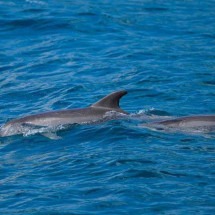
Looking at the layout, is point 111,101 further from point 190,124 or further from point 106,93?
point 106,93

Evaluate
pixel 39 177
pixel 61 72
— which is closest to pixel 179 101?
pixel 61 72

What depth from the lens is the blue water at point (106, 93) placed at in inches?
527

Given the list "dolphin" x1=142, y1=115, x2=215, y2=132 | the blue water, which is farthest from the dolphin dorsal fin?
"dolphin" x1=142, y1=115, x2=215, y2=132

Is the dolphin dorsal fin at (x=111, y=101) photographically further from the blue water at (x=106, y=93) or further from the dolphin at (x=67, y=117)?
the blue water at (x=106, y=93)

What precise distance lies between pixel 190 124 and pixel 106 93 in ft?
16.0

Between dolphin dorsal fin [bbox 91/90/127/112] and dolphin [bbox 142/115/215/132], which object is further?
dolphin dorsal fin [bbox 91/90/127/112]

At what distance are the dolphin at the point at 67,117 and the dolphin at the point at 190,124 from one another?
99 cm

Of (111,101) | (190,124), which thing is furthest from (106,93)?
(190,124)

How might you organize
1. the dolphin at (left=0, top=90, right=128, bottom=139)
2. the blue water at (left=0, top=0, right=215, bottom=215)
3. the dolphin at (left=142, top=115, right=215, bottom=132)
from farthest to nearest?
the dolphin at (left=0, top=90, right=128, bottom=139), the dolphin at (left=142, top=115, right=215, bottom=132), the blue water at (left=0, top=0, right=215, bottom=215)

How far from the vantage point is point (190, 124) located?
16.9m

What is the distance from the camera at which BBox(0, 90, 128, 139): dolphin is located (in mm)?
17609

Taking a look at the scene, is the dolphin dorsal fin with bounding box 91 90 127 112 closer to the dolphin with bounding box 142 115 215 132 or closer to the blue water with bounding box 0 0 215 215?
the blue water with bounding box 0 0 215 215

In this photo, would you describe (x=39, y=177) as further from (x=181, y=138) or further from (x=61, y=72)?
(x=61, y=72)

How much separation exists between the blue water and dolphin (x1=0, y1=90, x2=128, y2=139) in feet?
0.87
